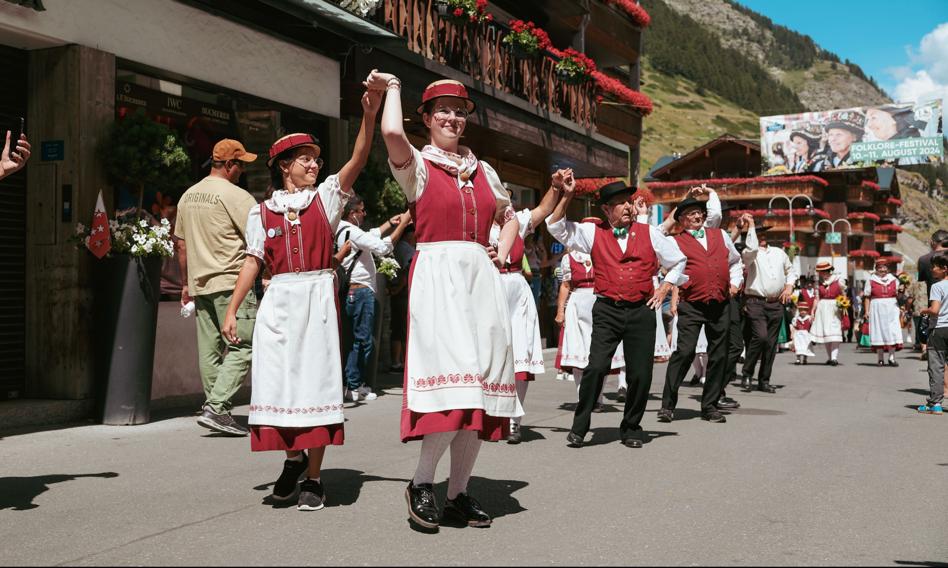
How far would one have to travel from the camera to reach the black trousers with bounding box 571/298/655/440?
318 inches

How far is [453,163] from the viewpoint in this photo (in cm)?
525

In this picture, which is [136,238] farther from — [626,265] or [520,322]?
[626,265]

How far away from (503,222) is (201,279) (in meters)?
3.67

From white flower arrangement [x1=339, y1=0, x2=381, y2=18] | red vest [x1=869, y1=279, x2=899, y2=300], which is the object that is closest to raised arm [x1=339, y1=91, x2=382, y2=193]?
white flower arrangement [x1=339, y1=0, x2=381, y2=18]

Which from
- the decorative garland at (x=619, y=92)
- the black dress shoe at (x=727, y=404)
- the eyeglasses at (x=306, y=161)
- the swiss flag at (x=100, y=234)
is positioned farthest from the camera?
the decorative garland at (x=619, y=92)

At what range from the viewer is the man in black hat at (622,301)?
806cm

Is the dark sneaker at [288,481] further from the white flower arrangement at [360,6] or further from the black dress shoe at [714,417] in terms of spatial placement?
the white flower arrangement at [360,6]

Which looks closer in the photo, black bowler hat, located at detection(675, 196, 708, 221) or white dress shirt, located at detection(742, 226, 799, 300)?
black bowler hat, located at detection(675, 196, 708, 221)

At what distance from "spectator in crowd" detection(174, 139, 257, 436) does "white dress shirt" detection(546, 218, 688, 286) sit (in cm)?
260

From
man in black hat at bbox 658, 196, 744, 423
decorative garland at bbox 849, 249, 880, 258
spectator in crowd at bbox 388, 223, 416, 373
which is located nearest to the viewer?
man in black hat at bbox 658, 196, 744, 423

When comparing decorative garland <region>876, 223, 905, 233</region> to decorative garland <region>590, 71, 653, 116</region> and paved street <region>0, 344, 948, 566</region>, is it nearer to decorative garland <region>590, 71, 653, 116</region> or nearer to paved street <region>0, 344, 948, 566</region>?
decorative garland <region>590, 71, 653, 116</region>

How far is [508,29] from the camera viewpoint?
58.4ft

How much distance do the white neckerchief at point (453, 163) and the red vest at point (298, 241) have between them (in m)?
0.75

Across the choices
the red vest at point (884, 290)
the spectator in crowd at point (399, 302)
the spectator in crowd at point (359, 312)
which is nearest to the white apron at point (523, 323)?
the spectator in crowd at point (359, 312)
